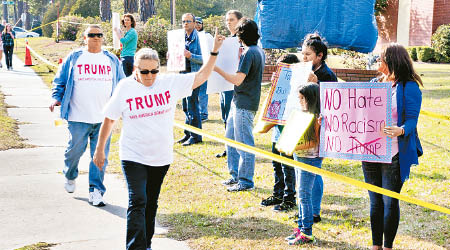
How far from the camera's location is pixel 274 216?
586cm

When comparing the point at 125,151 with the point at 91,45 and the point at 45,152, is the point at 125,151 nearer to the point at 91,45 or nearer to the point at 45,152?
the point at 91,45

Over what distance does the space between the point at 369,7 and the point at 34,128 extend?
8.15 m

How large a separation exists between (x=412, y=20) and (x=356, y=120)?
29.8 metres

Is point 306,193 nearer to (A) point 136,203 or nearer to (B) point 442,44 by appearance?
(A) point 136,203

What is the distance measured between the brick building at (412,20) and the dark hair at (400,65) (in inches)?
1112

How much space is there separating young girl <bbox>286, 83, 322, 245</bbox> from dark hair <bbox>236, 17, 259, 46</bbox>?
1540 millimetres

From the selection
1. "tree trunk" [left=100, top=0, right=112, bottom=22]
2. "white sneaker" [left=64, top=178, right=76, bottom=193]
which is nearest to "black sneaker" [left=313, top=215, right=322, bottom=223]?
"white sneaker" [left=64, top=178, right=76, bottom=193]

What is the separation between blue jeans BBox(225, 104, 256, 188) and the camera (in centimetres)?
656

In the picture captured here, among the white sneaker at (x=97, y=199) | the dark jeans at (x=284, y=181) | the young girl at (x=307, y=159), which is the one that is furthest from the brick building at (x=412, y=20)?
the young girl at (x=307, y=159)

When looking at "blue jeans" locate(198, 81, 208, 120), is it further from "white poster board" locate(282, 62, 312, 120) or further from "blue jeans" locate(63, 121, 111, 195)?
"white poster board" locate(282, 62, 312, 120)

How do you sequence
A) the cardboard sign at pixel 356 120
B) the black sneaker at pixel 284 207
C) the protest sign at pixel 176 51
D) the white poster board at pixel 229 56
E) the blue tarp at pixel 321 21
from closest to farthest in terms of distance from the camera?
the cardboard sign at pixel 356 120, the black sneaker at pixel 284 207, the white poster board at pixel 229 56, the protest sign at pixel 176 51, the blue tarp at pixel 321 21

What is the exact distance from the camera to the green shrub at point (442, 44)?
26.5m

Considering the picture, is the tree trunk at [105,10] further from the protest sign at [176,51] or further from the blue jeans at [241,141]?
the blue jeans at [241,141]

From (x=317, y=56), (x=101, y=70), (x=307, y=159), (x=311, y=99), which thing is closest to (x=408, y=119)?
(x=311, y=99)
